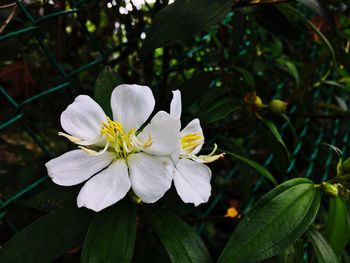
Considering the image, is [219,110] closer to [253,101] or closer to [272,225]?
[253,101]

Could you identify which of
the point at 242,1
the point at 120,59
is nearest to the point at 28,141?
the point at 120,59

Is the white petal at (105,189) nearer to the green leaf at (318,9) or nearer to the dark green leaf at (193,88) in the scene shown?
the dark green leaf at (193,88)

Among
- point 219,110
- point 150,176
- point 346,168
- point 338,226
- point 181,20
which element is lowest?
point 338,226

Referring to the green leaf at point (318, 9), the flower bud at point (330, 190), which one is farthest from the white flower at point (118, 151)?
the green leaf at point (318, 9)

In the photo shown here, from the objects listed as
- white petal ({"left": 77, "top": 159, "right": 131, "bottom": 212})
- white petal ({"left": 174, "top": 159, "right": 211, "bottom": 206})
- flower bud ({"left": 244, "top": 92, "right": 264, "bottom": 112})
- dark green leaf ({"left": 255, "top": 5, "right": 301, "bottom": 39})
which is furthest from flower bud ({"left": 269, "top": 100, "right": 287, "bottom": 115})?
white petal ({"left": 77, "top": 159, "right": 131, "bottom": 212})

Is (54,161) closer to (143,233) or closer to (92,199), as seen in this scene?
(92,199)

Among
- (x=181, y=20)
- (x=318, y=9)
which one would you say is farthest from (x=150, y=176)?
(x=318, y=9)

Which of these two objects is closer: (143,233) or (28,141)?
A: (143,233)
